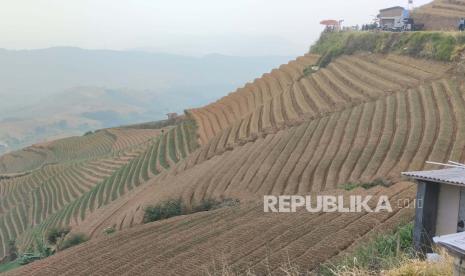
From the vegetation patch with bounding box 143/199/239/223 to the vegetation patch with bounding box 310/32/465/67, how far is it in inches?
565

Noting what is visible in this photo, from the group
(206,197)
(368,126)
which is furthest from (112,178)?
(368,126)

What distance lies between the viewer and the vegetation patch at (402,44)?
2428 cm

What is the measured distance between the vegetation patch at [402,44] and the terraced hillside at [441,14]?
428cm

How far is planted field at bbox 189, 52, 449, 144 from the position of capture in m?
23.3

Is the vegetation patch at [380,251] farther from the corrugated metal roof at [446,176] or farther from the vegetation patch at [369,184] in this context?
the vegetation patch at [369,184]

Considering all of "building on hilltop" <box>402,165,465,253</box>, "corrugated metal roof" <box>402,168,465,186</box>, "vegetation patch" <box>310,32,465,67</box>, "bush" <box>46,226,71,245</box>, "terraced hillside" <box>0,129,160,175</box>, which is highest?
"vegetation patch" <box>310,32,465,67</box>

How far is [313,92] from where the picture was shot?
1070 inches

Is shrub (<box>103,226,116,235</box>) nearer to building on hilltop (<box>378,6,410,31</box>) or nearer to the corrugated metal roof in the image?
the corrugated metal roof

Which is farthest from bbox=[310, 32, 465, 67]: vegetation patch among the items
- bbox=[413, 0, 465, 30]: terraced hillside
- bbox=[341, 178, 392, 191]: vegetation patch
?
bbox=[341, 178, 392, 191]: vegetation patch

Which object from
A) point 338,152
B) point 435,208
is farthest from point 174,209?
point 435,208

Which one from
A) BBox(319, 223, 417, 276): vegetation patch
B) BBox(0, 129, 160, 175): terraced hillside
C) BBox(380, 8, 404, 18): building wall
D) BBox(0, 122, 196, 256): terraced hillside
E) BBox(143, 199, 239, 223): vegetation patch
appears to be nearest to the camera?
BBox(319, 223, 417, 276): vegetation patch

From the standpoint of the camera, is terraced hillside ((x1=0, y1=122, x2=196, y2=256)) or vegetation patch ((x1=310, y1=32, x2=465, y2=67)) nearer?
vegetation patch ((x1=310, y1=32, x2=465, y2=67))

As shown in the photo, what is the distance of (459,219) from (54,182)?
3697cm

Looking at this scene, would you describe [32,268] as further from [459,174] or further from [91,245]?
[459,174]
